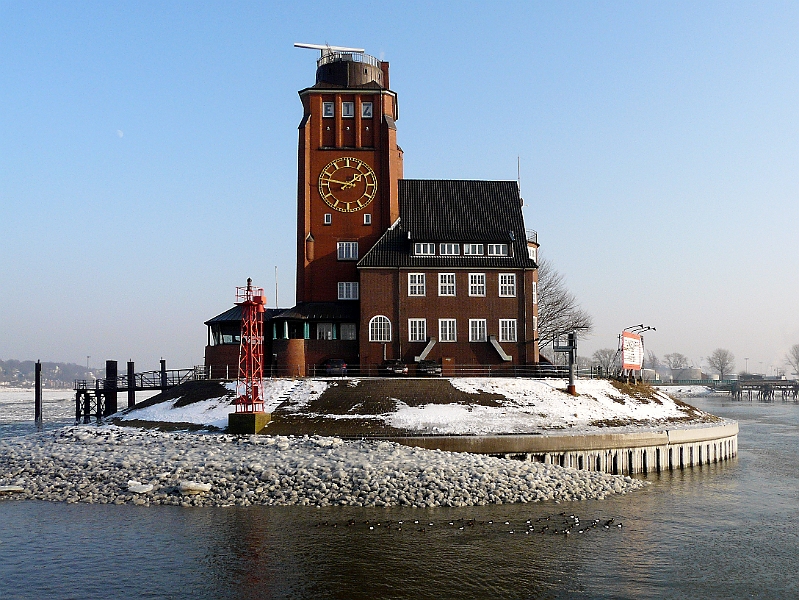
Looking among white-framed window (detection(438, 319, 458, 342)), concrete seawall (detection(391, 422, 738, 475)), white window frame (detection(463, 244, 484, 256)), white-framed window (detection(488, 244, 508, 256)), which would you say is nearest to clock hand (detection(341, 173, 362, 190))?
white window frame (detection(463, 244, 484, 256))

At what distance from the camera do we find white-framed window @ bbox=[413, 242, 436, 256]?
173 ft

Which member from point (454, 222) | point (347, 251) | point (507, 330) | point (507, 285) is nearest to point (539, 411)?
point (507, 330)

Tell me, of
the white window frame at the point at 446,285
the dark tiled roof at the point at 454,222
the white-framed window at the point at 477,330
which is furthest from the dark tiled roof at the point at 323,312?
the white-framed window at the point at 477,330

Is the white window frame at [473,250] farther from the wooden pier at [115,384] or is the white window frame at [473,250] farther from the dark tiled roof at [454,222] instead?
the wooden pier at [115,384]

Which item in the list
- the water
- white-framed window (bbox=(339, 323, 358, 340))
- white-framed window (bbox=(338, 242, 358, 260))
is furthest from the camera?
white-framed window (bbox=(338, 242, 358, 260))

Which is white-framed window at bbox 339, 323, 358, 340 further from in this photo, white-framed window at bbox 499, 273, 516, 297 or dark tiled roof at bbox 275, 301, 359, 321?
white-framed window at bbox 499, 273, 516, 297

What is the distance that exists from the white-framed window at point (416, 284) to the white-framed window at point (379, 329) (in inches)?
95.3

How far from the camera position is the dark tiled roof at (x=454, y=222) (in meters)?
52.3

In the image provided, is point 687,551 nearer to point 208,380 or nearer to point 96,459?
point 96,459

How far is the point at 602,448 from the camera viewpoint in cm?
3784

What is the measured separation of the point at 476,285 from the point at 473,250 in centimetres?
251

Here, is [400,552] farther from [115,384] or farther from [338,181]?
[115,384]

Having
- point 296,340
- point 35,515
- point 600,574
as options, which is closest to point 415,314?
point 296,340

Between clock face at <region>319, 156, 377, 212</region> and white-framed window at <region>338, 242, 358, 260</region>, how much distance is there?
2.54 meters
